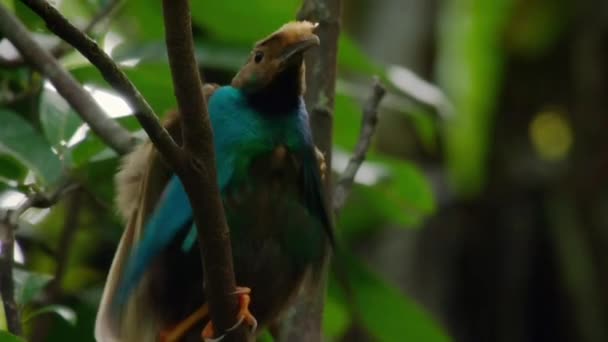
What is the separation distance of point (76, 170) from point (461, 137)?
3.60 m

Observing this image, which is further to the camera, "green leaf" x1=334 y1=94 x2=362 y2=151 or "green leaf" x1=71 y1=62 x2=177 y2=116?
"green leaf" x1=334 y1=94 x2=362 y2=151

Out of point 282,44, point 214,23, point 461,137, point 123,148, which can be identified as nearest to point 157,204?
point 123,148

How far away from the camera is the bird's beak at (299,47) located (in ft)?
9.76

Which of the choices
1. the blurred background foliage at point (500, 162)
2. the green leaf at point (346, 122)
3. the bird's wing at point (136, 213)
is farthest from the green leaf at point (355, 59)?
the blurred background foliage at point (500, 162)

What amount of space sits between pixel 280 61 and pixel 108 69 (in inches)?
34.2

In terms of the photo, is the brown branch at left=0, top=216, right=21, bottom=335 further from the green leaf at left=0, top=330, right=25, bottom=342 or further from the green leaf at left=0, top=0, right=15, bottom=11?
the green leaf at left=0, top=0, right=15, bottom=11

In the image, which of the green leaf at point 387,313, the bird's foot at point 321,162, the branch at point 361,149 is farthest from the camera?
the green leaf at point 387,313

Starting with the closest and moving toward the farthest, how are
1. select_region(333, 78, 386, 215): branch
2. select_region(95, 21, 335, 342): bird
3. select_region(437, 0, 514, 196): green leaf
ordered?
select_region(95, 21, 335, 342): bird → select_region(333, 78, 386, 215): branch → select_region(437, 0, 514, 196): green leaf

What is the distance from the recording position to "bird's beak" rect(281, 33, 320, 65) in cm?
297

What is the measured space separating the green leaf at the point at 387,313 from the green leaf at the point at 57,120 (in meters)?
0.90

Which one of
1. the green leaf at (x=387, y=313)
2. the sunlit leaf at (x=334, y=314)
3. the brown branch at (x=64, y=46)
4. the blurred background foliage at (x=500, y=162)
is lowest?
the blurred background foliage at (x=500, y=162)

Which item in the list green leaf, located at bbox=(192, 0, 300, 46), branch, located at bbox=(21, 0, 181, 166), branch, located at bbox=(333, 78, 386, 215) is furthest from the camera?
green leaf, located at bbox=(192, 0, 300, 46)

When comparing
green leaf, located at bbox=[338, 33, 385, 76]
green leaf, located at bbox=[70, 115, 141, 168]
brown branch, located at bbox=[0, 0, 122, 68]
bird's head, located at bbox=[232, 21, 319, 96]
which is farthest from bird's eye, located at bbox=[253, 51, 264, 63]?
green leaf, located at bbox=[338, 33, 385, 76]

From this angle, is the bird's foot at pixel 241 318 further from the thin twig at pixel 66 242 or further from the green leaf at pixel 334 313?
the green leaf at pixel 334 313
